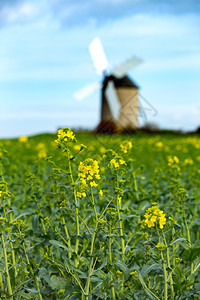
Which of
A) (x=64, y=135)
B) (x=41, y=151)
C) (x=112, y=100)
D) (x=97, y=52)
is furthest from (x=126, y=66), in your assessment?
(x=64, y=135)

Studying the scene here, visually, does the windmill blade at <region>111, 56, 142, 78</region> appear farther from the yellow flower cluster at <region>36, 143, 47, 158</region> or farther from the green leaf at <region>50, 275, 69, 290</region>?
the green leaf at <region>50, 275, 69, 290</region>

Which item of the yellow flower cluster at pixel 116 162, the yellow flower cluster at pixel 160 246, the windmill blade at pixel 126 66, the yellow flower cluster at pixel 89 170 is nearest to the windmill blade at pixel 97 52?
the windmill blade at pixel 126 66

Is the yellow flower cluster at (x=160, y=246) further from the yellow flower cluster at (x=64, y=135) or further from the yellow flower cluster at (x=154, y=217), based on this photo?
the yellow flower cluster at (x=64, y=135)

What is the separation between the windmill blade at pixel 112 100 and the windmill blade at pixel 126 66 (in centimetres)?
85

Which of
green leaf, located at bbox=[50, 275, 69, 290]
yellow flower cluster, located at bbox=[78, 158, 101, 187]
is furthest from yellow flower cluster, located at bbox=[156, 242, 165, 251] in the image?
green leaf, located at bbox=[50, 275, 69, 290]

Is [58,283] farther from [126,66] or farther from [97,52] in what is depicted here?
[126,66]

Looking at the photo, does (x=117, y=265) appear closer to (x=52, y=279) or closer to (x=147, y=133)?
(x=52, y=279)

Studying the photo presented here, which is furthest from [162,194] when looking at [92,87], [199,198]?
[92,87]

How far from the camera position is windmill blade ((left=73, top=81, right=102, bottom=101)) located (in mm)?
24062

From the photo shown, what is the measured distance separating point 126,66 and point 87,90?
3425mm

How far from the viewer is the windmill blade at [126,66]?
982 inches

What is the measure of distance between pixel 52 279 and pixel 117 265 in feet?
1.98

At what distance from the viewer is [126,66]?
83.4 ft

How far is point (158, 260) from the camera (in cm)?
278
